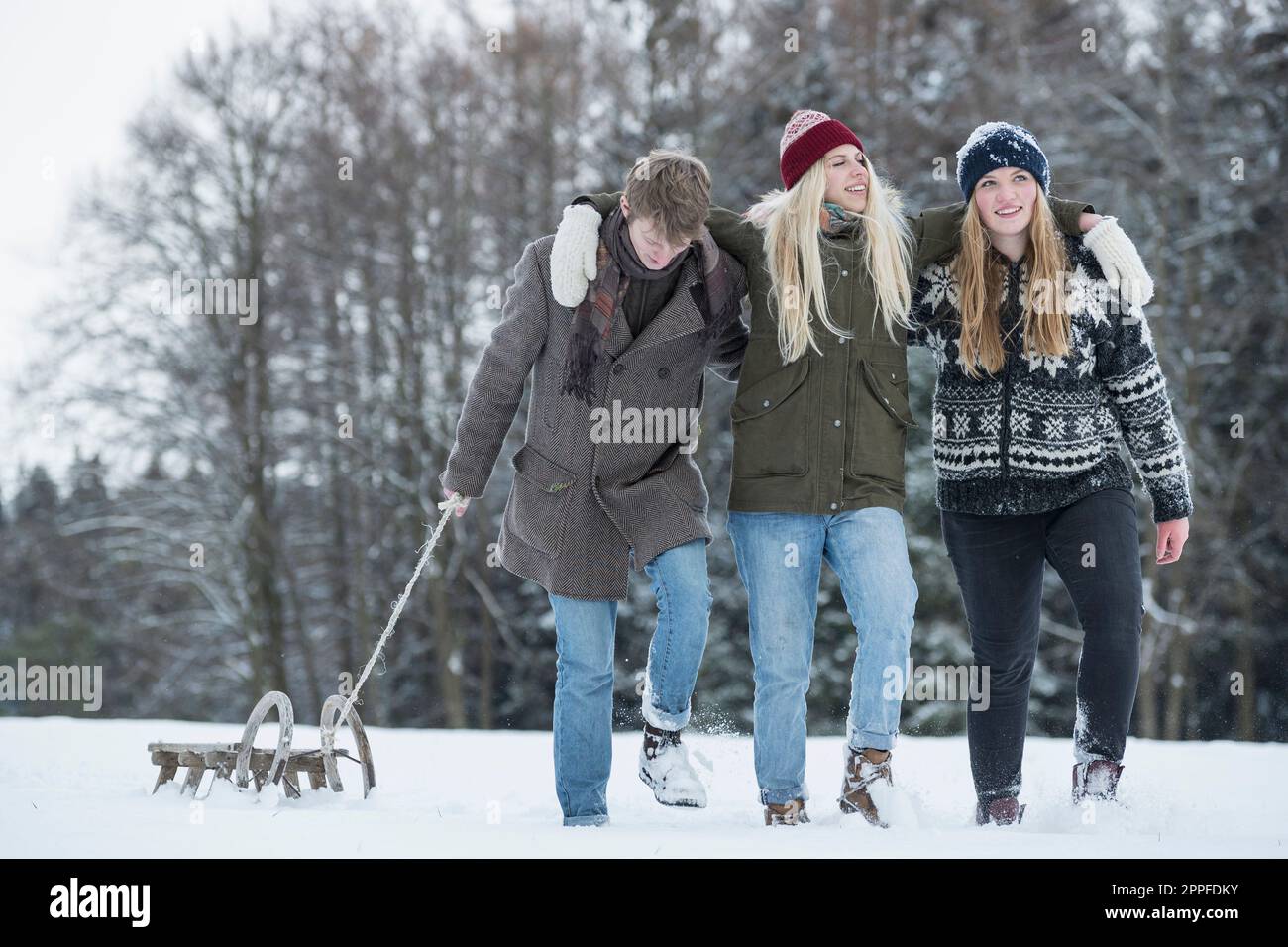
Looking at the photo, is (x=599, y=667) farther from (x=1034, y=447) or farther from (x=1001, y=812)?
(x=1034, y=447)

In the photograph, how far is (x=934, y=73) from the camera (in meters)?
16.0

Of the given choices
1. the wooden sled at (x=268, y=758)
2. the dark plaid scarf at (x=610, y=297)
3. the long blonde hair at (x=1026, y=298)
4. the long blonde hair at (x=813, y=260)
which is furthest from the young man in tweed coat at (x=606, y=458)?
the wooden sled at (x=268, y=758)

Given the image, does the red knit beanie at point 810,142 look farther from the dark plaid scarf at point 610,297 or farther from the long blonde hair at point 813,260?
the dark plaid scarf at point 610,297

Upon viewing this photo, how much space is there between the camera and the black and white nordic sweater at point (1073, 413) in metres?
3.49

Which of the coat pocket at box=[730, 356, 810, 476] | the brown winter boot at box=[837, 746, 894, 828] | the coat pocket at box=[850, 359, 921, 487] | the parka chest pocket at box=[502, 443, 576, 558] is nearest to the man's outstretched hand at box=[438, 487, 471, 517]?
the parka chest pocket at box=[502, 443, 576, 558]

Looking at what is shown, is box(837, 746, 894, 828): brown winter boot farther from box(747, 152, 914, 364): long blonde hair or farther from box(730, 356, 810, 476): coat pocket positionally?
box(747, 152, 914, 364): long blonde hair

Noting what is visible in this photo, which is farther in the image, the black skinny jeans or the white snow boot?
the white snow boot

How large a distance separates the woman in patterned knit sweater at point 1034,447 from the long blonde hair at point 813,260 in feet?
0.73

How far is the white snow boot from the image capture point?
3.59m

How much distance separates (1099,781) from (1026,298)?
131 centimetres

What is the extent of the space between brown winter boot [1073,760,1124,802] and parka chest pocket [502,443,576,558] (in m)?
1.52

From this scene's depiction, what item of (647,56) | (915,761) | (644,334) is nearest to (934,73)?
(647,56)

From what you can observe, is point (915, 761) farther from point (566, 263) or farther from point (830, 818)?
point (566, 263)

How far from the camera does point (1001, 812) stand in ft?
11.8
